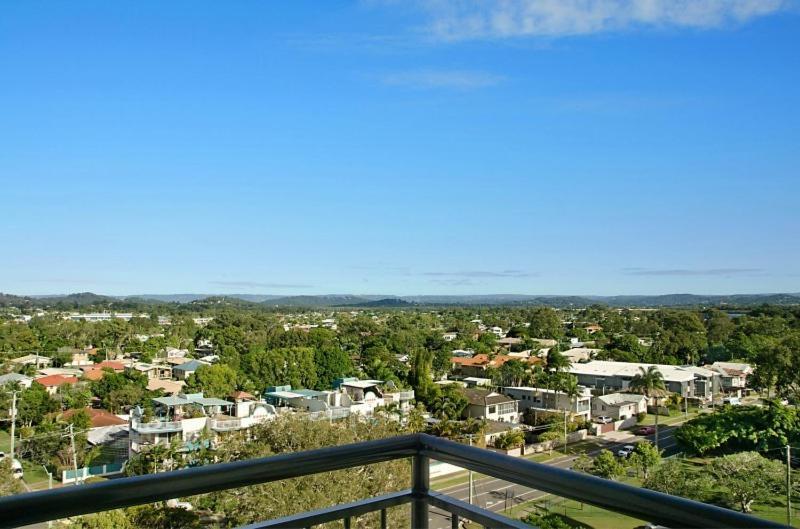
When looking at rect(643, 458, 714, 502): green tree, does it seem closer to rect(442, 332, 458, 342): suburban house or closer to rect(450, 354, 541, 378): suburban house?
rect(450, 354, 541, 378): suburban house

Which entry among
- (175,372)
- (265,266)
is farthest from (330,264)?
(175,372)

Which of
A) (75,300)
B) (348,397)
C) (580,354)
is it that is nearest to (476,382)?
(348,397)

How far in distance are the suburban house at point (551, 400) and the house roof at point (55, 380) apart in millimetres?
15106

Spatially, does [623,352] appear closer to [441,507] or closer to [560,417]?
[560,417]

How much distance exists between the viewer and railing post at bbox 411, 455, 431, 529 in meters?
1.02

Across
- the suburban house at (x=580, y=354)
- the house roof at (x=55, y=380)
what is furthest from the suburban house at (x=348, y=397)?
the suburban house at (x=580, y=354)

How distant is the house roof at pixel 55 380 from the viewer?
19513mm

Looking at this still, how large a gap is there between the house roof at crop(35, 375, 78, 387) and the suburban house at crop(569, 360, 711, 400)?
17.7 metres

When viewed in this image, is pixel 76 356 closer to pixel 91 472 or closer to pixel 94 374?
pixel 94 374

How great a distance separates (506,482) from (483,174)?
20033 millimetres

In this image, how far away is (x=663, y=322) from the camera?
29922mm

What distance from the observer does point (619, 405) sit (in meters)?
17.3

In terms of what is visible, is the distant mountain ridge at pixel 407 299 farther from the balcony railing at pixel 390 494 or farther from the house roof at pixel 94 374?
the balcony railing at pixel 390 494

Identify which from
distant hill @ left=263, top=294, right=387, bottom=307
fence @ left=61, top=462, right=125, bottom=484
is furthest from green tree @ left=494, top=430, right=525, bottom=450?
distant hill @ left=263, top=294, right=387, bottom=307
